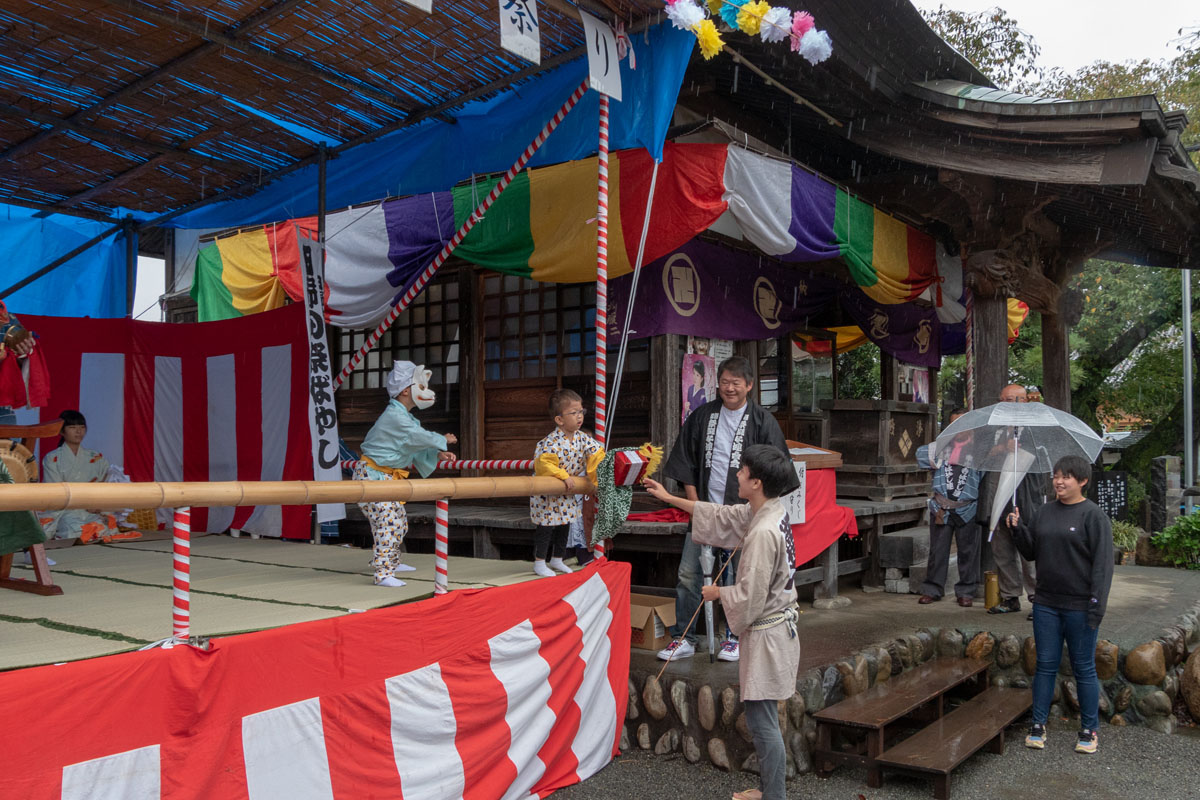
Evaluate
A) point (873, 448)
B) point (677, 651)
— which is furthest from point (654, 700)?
point (873, 448)

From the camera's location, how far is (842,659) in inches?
223

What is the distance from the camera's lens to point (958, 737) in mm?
5164

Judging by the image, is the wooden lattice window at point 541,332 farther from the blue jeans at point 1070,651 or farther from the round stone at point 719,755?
the blue jeans at point 1070,651

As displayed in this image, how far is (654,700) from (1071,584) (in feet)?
8.44

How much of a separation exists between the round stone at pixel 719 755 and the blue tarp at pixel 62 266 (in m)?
7.47

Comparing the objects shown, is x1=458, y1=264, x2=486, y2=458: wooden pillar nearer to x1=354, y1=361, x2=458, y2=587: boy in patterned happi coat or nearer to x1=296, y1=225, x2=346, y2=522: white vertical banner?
x1=296, y1=225, x2=346, y2=522: white vertical banner

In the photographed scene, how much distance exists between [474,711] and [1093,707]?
384 cm

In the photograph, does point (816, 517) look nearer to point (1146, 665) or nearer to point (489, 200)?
point (1146, 665)

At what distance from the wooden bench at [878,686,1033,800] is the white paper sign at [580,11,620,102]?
4084 mm

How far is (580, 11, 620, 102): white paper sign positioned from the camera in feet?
16.4

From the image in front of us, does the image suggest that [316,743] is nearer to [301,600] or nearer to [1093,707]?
[301,600]

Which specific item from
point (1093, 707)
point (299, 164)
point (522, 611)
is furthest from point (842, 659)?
point (299, 164)

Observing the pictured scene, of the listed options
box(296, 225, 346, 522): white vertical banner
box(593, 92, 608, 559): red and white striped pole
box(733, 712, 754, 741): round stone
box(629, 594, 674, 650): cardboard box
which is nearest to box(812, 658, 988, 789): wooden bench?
box(733, 712, 754, 741): round stone

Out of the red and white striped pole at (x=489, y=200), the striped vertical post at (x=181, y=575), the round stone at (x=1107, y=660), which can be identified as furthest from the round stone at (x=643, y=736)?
the red and white striped pole at (x=489, y=200)
